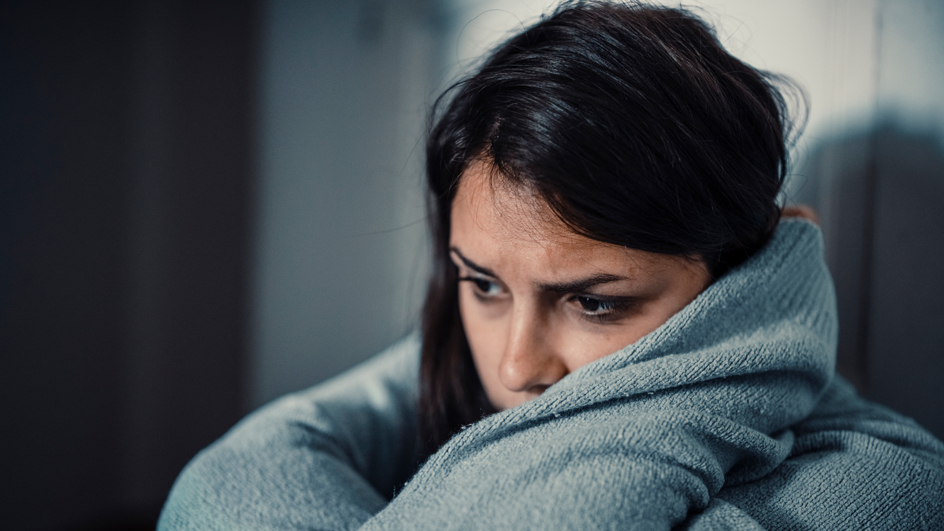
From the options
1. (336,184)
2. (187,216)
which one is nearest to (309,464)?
(336,184)

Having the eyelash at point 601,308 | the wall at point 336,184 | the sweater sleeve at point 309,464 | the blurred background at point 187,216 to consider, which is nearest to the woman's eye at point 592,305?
the eyelash at point 601,308

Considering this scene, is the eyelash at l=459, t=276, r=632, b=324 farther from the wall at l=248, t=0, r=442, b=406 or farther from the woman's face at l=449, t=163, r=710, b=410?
the wall at l=248, t=0, r=442, b=406

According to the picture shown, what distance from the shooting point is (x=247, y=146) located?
1324 mm

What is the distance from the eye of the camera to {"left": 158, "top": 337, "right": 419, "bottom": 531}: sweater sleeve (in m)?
0.49

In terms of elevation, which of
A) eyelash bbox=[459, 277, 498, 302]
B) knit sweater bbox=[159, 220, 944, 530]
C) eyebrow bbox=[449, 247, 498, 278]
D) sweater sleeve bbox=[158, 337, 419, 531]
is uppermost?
eyebrow bbox=[449, 247, 498, 278]

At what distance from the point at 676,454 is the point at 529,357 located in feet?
0.53

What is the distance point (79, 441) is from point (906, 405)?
61.6 inches

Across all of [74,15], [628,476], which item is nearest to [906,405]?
[628,476]

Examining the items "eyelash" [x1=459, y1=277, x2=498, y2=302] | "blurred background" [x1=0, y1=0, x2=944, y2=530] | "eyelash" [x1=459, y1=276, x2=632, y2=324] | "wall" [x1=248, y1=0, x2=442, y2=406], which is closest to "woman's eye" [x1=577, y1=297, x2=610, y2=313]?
"eyelash" [x1=459, y1=276, x2=632, y2=324]

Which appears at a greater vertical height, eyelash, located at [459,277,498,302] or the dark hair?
the dark hair

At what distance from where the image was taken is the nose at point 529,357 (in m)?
0.49

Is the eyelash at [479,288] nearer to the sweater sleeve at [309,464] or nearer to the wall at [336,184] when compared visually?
the sweater sleeve at [309,464]

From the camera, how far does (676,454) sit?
37cm

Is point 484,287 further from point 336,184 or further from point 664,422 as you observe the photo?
point 336,184
